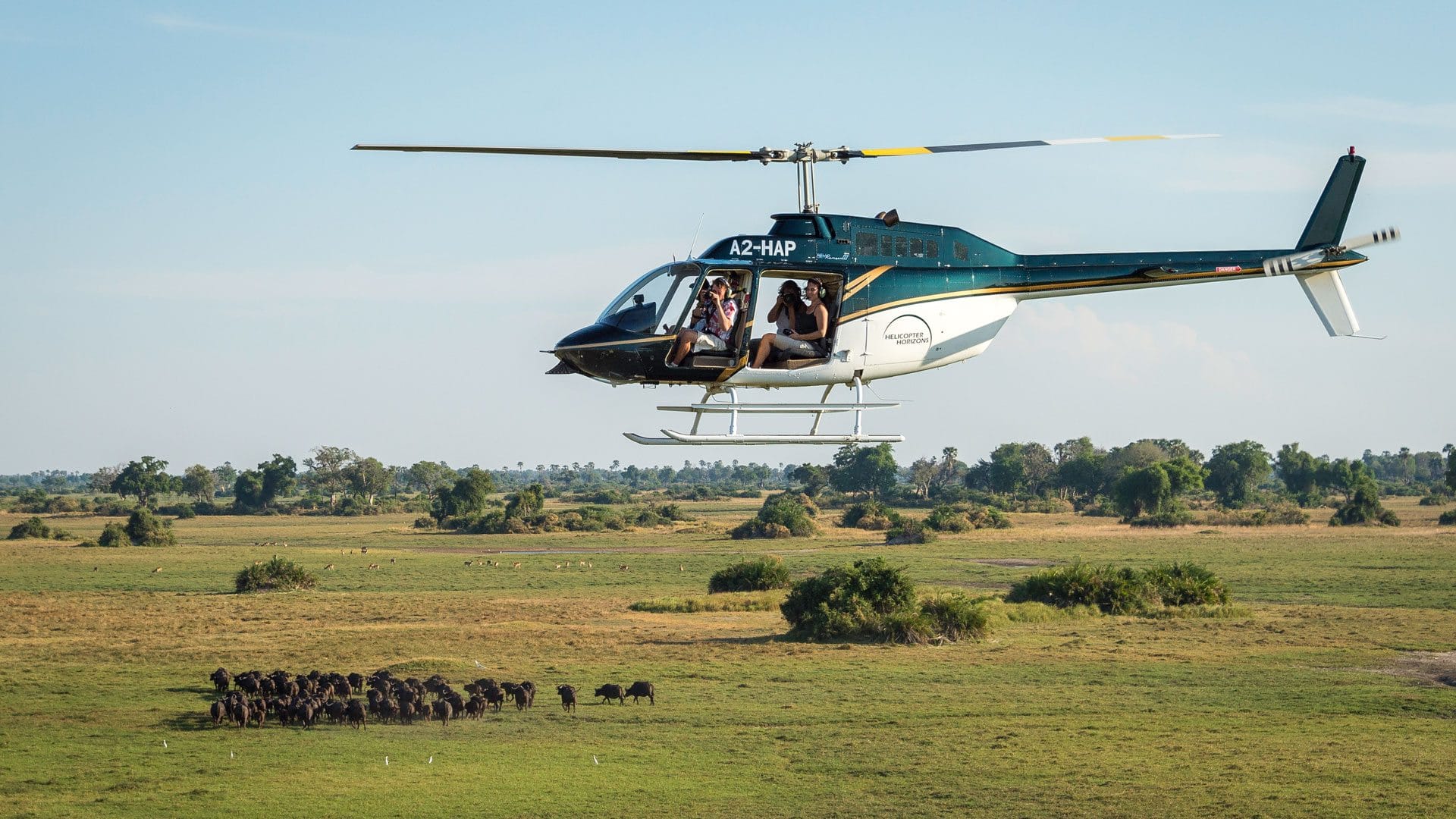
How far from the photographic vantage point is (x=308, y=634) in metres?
40.8

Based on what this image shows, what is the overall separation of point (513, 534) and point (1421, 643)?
2561 inches

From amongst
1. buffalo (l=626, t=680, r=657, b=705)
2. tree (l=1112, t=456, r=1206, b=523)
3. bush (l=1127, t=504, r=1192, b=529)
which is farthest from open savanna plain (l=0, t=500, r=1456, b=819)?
tree (l=1112, t=456, r=1206, b=523)

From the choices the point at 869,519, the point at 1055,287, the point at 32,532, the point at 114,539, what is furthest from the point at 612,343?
the point at 869,519

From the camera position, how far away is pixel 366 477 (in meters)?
148

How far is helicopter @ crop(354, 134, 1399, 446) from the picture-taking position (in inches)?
633

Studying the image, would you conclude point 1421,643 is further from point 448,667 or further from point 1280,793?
point 448,667

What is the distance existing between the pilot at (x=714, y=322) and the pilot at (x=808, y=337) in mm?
568

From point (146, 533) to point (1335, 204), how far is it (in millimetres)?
75407

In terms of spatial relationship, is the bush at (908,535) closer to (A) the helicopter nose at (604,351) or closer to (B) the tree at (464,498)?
(B) the tree at (464,498)

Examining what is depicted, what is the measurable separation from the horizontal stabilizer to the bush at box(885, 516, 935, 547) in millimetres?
61322

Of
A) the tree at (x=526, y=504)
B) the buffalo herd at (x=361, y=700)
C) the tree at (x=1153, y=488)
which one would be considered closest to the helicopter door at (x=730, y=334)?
the buffalo herd at (x=361, y=700)

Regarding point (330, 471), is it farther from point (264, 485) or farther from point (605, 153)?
point (605, 153)

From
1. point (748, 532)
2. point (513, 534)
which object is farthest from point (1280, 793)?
point (513, 534)

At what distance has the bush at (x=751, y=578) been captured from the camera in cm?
5288
